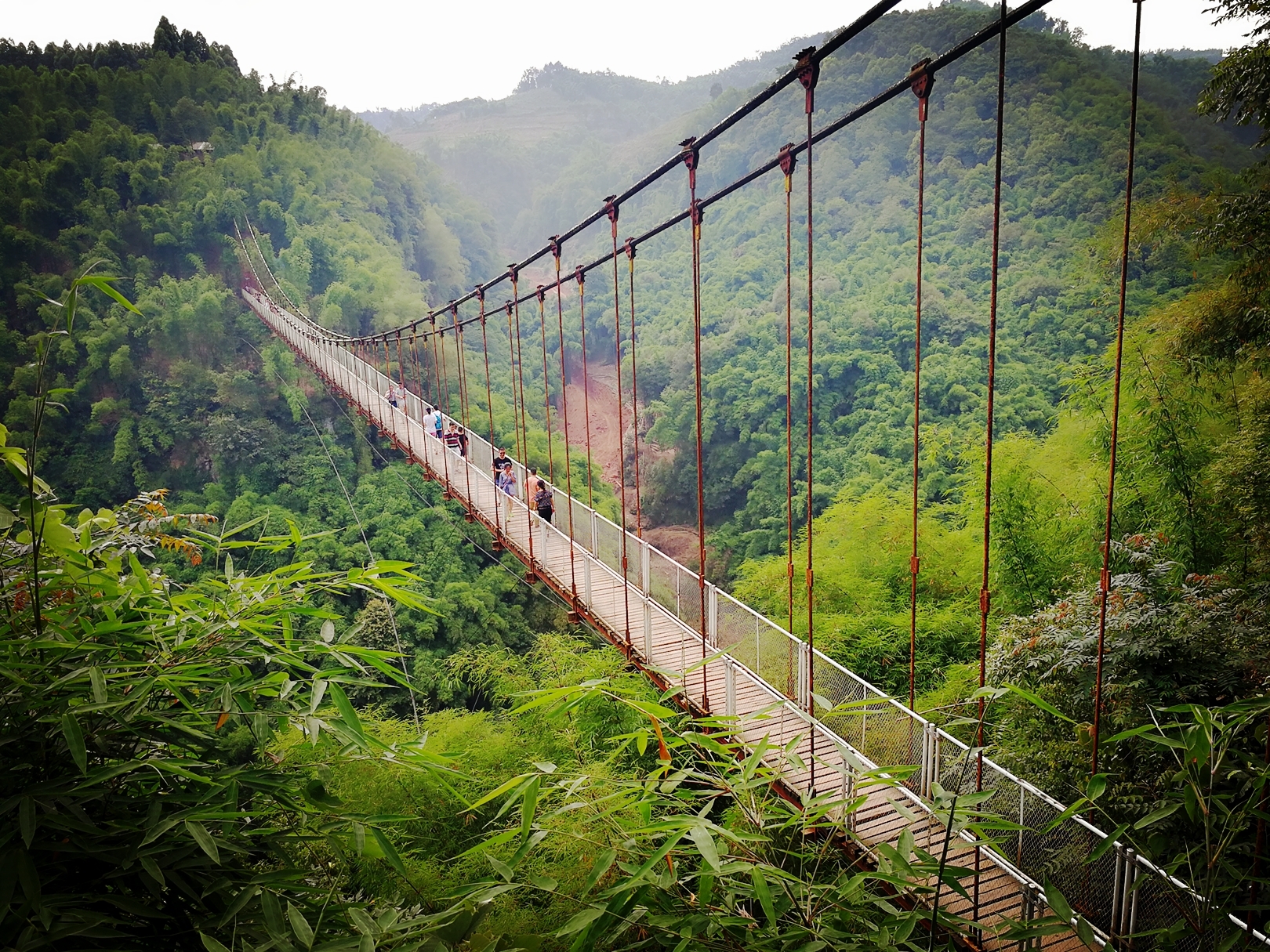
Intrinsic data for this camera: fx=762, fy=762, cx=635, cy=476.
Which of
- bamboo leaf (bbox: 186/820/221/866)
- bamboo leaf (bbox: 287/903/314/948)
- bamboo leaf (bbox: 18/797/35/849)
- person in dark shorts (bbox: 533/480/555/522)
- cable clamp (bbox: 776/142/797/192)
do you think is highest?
cable clamp (bbox: 776/142/797/192)

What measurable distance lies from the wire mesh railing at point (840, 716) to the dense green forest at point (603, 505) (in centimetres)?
→ 15

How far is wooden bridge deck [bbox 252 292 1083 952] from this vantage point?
57.7 inches

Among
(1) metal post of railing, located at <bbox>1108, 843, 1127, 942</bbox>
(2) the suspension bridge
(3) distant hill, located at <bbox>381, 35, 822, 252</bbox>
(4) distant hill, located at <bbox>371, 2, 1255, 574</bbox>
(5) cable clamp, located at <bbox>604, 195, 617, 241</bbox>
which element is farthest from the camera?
(3) distant hill, located at <bbox>381, 35, 822, 252</bbox>

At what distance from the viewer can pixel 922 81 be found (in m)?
2.46

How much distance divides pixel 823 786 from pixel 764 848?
2360 mm

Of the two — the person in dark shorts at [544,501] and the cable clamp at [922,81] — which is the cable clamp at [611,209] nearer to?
the person in dark shorts at [544,501]

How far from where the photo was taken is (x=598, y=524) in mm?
5688

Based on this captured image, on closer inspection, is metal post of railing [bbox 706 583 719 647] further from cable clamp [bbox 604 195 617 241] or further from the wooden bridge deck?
cable clamp [bbox 604 195 617 241]

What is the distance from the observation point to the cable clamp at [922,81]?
2.34m

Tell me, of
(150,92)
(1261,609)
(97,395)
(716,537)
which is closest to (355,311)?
(97,395)

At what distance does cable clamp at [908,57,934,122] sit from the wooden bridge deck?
1883 mm

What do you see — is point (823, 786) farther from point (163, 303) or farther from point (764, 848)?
point (163, 303)

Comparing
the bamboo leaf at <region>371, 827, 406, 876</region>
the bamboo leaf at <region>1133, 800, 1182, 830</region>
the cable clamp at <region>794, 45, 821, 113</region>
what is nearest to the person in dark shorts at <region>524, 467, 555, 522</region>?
the cable clamp at <region>794, 45, 821, 113</region>

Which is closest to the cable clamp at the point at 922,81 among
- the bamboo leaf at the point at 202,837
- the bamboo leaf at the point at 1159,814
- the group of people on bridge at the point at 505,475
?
the bamboo leaf at the point at 1159,814
